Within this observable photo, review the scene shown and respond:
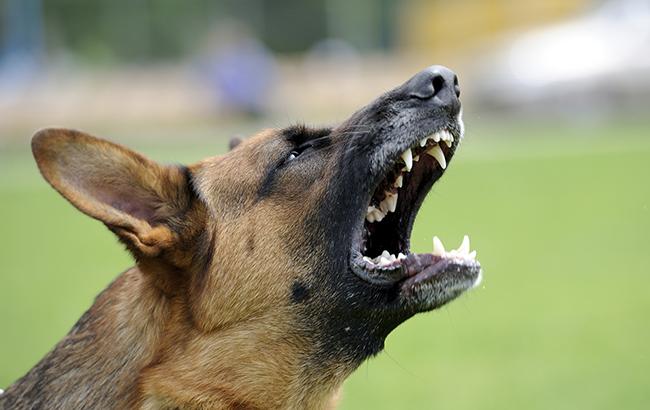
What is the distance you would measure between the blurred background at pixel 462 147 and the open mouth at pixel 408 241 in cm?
69

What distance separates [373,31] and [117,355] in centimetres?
3084

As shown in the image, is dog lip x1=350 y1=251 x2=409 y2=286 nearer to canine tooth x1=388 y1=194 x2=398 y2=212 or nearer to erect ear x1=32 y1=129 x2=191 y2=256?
canine tooth x1=388 y1=194 x2=398 y2=212

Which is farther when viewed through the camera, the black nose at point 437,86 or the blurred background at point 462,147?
the blurred background at point 462,147

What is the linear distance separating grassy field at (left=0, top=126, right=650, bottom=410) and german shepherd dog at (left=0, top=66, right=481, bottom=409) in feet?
5.06

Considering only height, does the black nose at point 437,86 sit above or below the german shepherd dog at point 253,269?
above

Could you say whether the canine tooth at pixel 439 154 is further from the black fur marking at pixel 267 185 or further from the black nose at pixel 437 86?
the black fur marking at pixel 267 185

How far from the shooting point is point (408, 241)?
4590mm

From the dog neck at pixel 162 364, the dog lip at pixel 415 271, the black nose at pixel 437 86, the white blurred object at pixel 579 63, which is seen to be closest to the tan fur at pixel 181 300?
the dog neck at pixel 162 364

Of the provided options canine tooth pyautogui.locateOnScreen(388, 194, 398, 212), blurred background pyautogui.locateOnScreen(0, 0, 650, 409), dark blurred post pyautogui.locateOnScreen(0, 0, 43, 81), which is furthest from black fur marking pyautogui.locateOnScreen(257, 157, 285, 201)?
dark blurred post pyautogui.locateOnScreen(0, 0, 43, 81)

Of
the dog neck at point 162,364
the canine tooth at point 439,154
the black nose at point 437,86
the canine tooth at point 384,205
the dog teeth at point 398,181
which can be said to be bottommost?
the dog neck at point 162,364

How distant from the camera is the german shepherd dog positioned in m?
4.18

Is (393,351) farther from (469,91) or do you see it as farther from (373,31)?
(373,31)

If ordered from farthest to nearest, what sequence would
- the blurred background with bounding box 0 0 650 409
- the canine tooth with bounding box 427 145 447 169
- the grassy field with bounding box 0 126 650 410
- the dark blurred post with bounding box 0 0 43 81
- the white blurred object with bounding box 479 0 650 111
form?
the dark blurred post with bounding box 0 0 43 81, the white blurred object with bounding box 479 0 650 111, the blurred background with bounding box 0 0 650 409, the grassy field with bounding box 0 126 650 410, the canine tooth with bounding box 427 145 447 169

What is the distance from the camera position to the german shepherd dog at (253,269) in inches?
164
